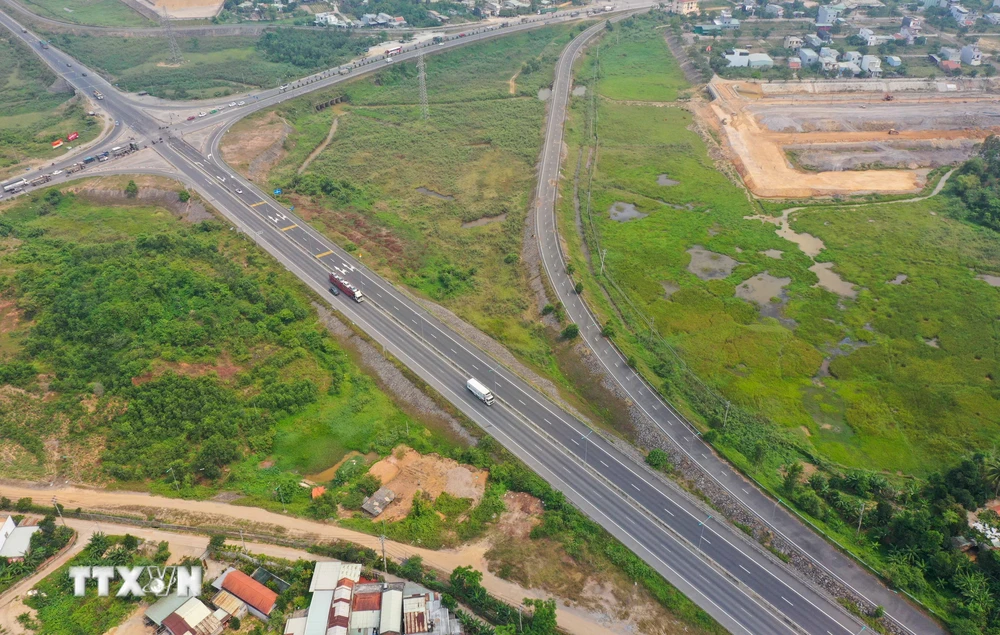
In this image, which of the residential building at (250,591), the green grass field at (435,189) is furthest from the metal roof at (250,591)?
the green grass field at (435,189)

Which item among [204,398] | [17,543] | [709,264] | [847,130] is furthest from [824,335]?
[17,543]

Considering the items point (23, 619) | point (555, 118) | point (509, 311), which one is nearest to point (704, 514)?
point (509, 311)

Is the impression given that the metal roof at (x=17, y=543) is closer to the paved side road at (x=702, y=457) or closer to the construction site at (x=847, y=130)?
the paved side road at (x=702, y=457)

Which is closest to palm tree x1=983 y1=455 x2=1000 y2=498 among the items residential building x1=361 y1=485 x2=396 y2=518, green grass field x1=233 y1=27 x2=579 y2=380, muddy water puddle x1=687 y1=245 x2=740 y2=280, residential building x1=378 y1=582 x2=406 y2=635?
muddy water puddle x1=687 y1=245 x2=740 y2=280

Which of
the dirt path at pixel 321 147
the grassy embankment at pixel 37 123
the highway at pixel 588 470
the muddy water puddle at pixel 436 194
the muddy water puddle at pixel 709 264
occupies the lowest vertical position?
the highway at pixel 588 470

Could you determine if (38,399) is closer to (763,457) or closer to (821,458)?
(763,457)
